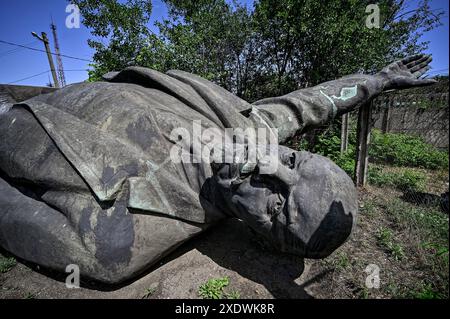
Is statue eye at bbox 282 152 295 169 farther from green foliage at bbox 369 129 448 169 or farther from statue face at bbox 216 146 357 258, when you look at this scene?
green foliage at bbox 369 129 448 169

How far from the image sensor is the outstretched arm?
9.05 ft

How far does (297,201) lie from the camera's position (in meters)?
1.51

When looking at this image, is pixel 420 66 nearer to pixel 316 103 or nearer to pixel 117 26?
pixel 316 103

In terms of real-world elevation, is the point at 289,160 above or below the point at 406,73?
below

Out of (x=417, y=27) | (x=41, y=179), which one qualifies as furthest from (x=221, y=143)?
(x=417, y=27)

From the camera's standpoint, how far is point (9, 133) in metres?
1.92

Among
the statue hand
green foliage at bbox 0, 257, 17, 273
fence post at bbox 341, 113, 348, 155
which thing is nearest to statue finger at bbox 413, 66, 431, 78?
the statue hand

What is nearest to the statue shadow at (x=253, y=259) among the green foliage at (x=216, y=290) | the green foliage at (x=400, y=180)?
the green foliage at (x=216, y=290)

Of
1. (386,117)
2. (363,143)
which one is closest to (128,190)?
(363,143)

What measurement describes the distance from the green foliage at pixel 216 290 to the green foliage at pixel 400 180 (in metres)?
Result: 2.92

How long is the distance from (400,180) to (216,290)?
3.34 m

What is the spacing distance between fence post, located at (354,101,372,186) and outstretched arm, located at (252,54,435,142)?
1.19ft
